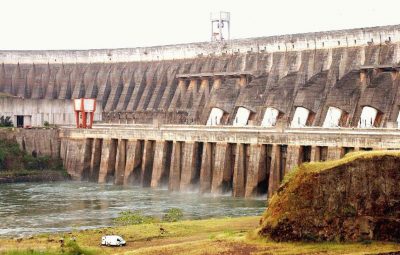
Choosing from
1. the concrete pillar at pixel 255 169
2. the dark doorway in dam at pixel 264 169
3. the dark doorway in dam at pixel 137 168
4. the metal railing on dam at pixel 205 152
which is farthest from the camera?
the dark doorway in dam at pixel 137 168

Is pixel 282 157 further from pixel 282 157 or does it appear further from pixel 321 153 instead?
pixel 321 153

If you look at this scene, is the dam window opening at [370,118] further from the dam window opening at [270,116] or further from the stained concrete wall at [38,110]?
the stained concrete wall at [38,110]

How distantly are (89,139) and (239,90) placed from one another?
1589 centimetres

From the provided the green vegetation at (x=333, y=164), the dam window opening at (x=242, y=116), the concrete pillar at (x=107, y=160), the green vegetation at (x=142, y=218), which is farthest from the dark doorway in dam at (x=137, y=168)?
the green vegetation at (x=333, y=164)

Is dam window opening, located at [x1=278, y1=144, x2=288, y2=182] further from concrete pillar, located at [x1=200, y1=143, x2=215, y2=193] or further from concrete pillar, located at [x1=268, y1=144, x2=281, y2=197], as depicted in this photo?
concrete pillar, located at [x1=200, y1=143, x2=215, y2=193]

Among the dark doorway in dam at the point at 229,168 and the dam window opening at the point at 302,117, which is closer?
the dark doorway in dam at the point at 229,168

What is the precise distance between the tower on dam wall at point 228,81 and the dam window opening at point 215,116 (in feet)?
0.38

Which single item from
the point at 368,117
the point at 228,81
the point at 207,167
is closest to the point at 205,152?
the point at 207,167

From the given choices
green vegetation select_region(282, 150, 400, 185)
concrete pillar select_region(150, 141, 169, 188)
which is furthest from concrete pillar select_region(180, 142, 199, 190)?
green vegetation select_region(282, 150, 400, 185)

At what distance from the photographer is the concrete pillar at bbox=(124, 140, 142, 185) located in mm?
71875

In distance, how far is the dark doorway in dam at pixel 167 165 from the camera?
2685 inches

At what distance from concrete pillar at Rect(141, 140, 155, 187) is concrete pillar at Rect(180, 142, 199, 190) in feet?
18.3

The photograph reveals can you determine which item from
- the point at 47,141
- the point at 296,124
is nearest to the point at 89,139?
the point at 47,141

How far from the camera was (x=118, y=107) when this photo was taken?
100 meters
